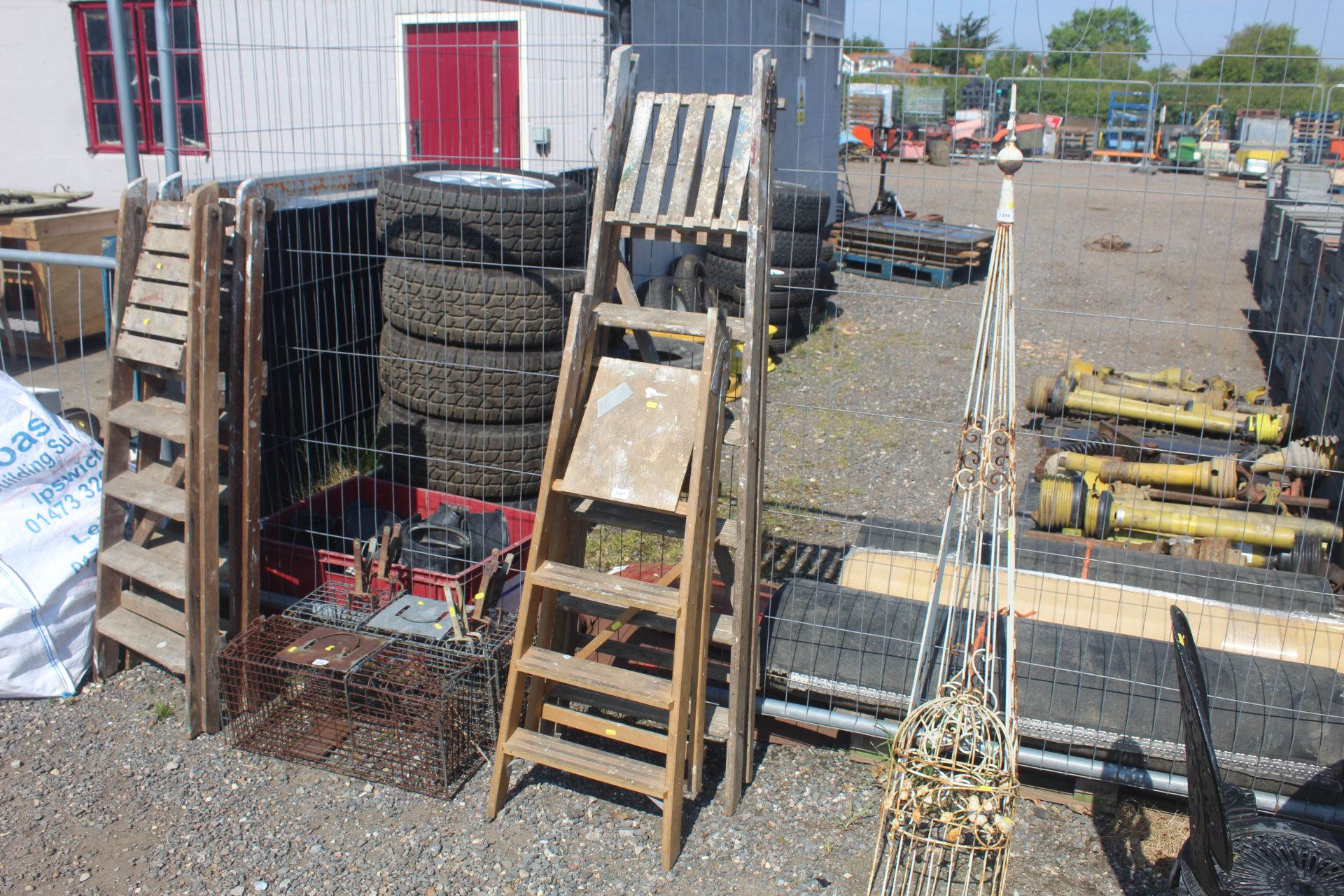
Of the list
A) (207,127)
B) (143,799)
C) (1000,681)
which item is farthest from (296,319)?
(207,127)

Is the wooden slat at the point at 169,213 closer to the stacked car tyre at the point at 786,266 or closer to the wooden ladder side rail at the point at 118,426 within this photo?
the wooden ladder side rail at the point at 118,426

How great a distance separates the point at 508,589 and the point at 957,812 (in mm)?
2196

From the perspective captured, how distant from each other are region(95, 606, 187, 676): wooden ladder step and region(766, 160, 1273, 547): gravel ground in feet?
8.29

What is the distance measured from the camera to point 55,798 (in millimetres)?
3621

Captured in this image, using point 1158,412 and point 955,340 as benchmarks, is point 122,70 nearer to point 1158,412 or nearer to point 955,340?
point 1158,412

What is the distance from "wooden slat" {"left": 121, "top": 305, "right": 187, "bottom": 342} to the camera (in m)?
3.88

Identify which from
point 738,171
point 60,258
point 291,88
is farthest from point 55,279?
point 738,171

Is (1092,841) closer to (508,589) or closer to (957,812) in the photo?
(957,812)

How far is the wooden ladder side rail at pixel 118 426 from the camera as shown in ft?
13.0

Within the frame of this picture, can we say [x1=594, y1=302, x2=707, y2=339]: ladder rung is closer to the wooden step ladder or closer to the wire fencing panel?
the wire fencing panel

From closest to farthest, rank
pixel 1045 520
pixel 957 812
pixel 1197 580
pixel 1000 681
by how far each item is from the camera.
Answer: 1. pixel 957 812
2. pixel 1000 681
3. pixel 1197 580
4. pixel 1045 520

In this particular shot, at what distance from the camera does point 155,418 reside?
402cm

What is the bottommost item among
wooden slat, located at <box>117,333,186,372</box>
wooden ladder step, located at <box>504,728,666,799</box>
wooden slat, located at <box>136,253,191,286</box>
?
wooden ladder step, located at <box>504,728,666,799</box>

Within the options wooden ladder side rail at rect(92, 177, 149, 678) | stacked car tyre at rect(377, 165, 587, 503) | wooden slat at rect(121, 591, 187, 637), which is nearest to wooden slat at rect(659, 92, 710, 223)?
stacked car tyre at rect(377, 165, 587, 503)
